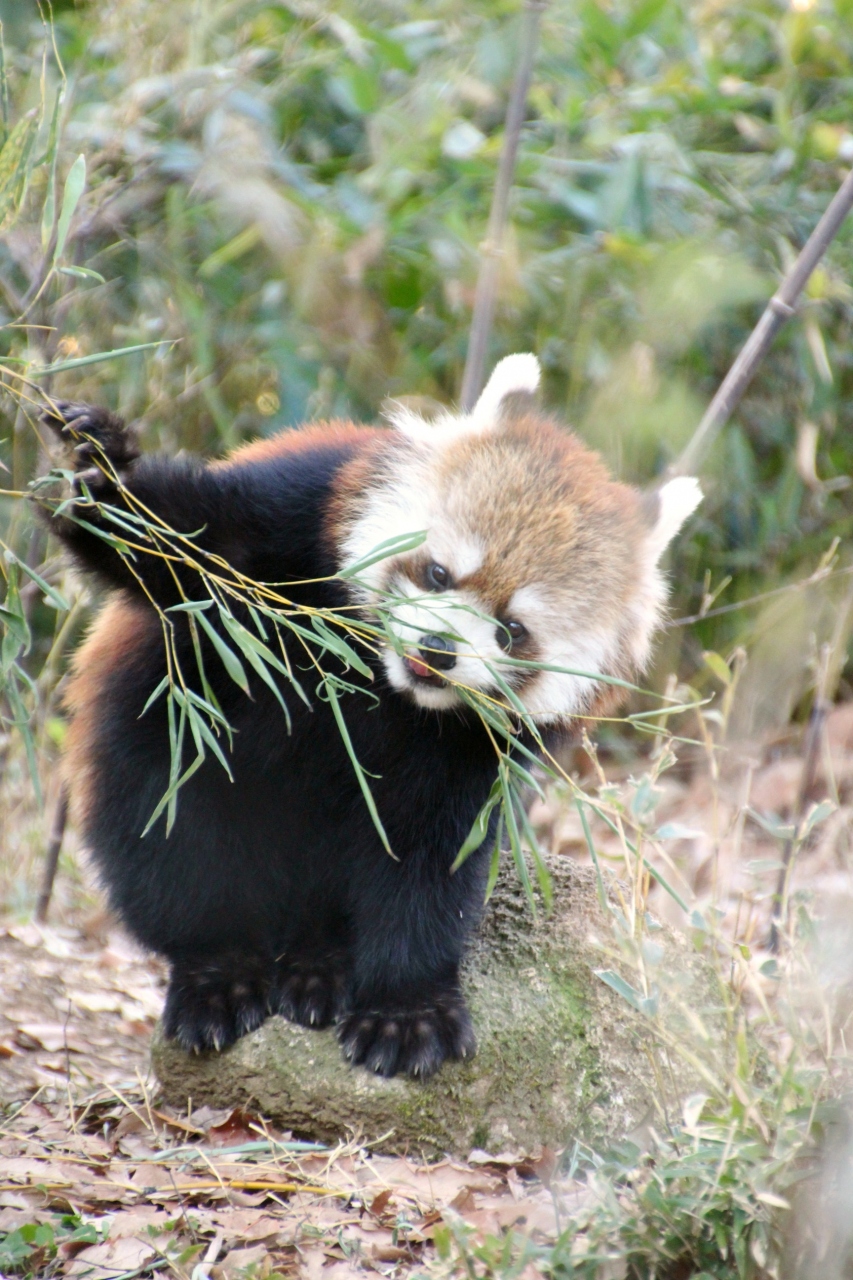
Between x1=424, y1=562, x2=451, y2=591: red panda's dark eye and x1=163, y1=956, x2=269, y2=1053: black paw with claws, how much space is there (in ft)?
3.55

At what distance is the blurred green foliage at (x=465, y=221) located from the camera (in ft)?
16.1

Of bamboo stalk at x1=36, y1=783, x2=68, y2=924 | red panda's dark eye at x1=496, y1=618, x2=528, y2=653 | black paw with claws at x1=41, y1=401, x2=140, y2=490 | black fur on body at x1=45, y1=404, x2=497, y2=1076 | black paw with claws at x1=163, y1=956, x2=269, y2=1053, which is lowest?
bamboo stalk at x1=36, y1=783, x2=68, y2=924

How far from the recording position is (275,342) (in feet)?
16.8

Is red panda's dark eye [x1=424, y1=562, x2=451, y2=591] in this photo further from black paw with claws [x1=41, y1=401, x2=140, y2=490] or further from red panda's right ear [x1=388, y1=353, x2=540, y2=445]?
black paw with claws [x1=41, y1=401, x2=140, y2=490]

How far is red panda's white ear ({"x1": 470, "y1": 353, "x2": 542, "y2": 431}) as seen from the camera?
10.6 feet

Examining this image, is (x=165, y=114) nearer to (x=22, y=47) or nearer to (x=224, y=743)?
(x=22, y=47)

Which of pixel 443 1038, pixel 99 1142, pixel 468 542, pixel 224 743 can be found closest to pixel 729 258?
pixel 468 542

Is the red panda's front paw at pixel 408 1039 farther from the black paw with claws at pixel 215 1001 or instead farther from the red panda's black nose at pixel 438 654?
the red panda's black nose at pixel 438 654

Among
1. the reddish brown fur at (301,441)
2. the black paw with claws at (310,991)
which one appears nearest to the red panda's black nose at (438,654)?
the reddish brown fur at (301,441)

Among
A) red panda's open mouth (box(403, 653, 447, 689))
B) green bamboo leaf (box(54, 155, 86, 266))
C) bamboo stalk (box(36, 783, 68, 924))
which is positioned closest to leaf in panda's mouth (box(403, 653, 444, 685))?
red panda's open mouth (box(403, 653, 447, 689))

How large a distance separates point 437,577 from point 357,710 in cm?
40

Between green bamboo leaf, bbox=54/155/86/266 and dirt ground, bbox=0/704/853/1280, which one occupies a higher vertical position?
green bamboo leaf, bbox=54/155/86/266

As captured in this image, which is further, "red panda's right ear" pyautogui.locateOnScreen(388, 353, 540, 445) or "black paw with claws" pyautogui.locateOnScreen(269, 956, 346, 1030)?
"red panda's right ear" pyautogui.locateOnScreen(388, 353, 540, 445)

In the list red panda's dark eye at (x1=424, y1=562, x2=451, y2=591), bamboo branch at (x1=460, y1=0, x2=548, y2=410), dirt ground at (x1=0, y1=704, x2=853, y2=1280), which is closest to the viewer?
dirt ground at (x1=0, y1=704, x2=853, y2=1280)
